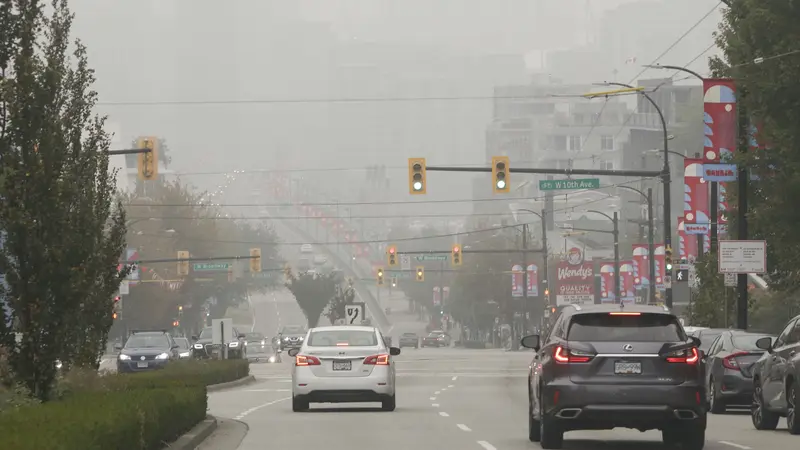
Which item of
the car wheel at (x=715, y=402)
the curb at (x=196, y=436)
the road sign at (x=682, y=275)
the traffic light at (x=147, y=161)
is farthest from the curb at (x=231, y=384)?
the curb at (x=196, y=436)

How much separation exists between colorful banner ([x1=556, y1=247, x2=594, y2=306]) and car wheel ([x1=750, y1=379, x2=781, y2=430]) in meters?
76.9

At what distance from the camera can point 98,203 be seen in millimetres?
25859

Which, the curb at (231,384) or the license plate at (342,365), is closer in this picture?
the license plate at (342,365)

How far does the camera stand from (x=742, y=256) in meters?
41.6

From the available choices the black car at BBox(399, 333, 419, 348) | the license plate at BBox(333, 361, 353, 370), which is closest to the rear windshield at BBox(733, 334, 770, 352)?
the license plate at BBox(333, 361, 353, 370)

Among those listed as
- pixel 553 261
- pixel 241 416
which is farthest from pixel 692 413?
pixel 553 261

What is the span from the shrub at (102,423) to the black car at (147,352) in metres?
30.2

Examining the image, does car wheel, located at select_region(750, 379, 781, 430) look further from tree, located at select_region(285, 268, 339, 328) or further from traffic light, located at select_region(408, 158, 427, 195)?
tree, located at select_region(285, 268, 339, 328)

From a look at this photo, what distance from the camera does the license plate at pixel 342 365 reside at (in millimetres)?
30906

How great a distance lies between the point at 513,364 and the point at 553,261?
237ft

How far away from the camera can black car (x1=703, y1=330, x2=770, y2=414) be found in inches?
1242

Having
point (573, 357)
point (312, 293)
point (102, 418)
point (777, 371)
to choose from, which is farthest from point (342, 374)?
point (312, 293)

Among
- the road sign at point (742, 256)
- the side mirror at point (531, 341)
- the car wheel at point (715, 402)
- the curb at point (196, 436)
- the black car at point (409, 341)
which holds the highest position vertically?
the road sign at point (742, 256)

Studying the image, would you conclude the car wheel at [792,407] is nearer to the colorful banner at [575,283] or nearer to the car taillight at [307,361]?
the car taillight at [307,361]
